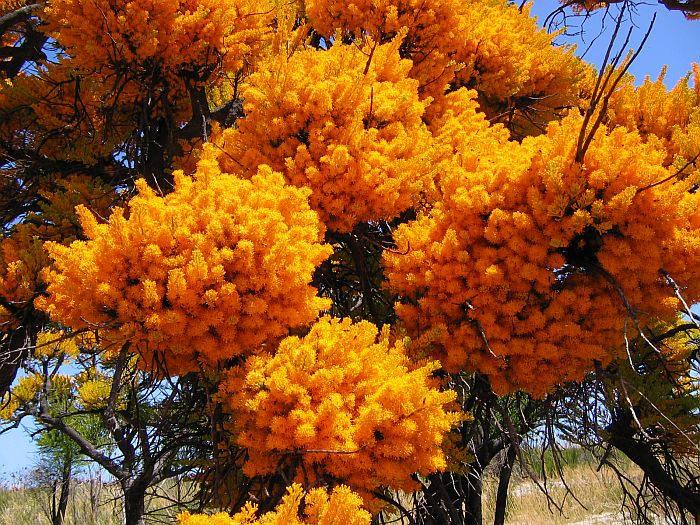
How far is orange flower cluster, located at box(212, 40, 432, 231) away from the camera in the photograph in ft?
14.8

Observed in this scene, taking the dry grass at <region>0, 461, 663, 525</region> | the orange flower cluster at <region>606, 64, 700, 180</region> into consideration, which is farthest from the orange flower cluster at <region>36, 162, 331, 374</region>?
the dry grass at <region>0, 461, 663, 525</region>

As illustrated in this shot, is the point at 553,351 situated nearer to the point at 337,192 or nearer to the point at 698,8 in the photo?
the point at 337,192

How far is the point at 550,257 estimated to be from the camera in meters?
4.22

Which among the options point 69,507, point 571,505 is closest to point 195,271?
point 571,505

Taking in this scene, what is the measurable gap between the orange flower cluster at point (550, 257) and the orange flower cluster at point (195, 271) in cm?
99

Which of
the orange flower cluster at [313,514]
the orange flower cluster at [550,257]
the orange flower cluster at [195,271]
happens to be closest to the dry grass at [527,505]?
the orange flower cluster at [550,257]

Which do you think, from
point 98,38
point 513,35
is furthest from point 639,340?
point 98,38

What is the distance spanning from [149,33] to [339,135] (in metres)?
1.94

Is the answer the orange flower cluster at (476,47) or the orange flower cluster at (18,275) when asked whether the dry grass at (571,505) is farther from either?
the orange flower cluster at (18,275)

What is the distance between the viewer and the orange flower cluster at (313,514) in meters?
3.07

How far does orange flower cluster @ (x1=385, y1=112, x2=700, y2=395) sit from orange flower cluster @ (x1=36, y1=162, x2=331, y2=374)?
3.26 feet

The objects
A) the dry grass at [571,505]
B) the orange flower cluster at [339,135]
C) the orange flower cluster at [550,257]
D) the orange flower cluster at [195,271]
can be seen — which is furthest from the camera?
the dry grass at [571,505]

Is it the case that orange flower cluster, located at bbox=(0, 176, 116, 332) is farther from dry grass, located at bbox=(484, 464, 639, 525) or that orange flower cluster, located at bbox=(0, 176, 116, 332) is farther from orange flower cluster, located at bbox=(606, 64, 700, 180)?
dry grass, located at bbox=(484, 464, 639, 525)

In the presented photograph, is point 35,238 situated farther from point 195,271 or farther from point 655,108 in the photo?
point 655,108
